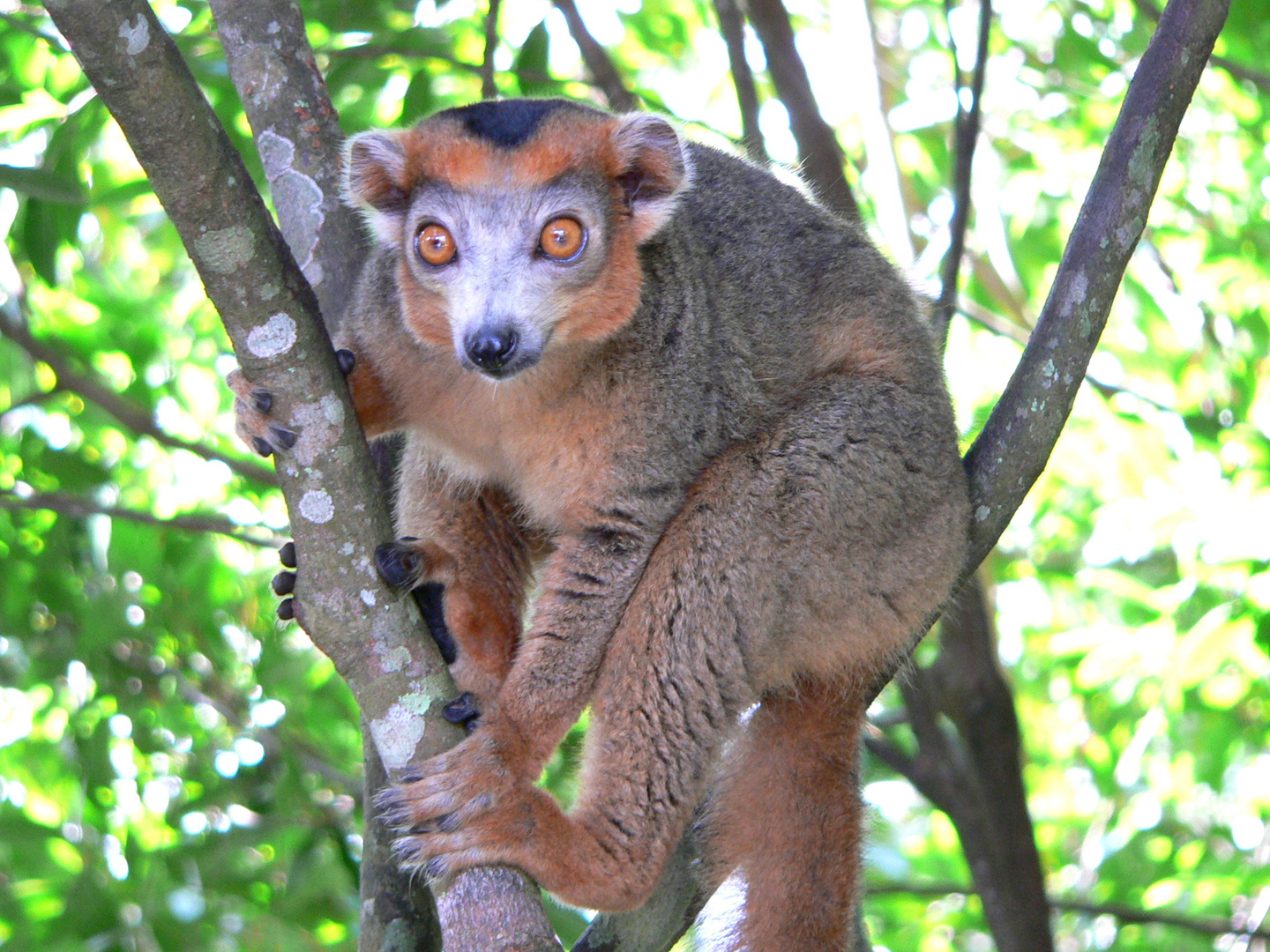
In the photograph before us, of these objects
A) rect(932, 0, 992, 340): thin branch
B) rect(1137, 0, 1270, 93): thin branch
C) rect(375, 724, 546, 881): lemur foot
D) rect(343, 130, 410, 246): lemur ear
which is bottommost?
rect(375, 724, 546, 881): lemur foot

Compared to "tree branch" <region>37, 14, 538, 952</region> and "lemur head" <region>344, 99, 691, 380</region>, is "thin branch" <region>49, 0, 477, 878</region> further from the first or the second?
"lemur head" <region>344, 99, 691, 380</region>

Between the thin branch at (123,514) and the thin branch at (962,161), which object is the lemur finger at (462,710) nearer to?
the thin branch at (123,514)

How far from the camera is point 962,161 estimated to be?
5320mm

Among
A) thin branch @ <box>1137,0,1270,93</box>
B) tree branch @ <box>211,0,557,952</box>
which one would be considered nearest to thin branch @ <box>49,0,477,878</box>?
tree branch @ <box>211,0,557,952</box>

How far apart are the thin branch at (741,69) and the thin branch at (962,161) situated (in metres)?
0.92

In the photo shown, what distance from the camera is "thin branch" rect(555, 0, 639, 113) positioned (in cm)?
567

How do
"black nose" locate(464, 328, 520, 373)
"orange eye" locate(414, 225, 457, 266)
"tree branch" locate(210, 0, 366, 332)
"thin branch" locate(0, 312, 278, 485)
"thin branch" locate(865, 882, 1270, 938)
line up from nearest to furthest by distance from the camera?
1. "black nose" locate(464, 328, 520, 373)
2. "orange eye" locate(414, 225, 457, 266)
3. "tree branch" locate(210, 0, 366, 332)
4. "thin branch" locate(0, 312, 278, 485)
5. "thin branch" locate(865, 882, 1270, 938)

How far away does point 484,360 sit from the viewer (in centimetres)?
360

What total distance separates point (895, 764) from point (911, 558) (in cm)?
218

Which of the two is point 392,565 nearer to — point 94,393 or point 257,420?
point 257,420

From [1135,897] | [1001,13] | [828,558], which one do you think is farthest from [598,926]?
[1001,13]

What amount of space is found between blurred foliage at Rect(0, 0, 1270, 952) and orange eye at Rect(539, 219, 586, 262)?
1.33 m

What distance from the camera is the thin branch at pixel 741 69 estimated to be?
19.2ft

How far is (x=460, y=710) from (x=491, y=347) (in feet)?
3.47
